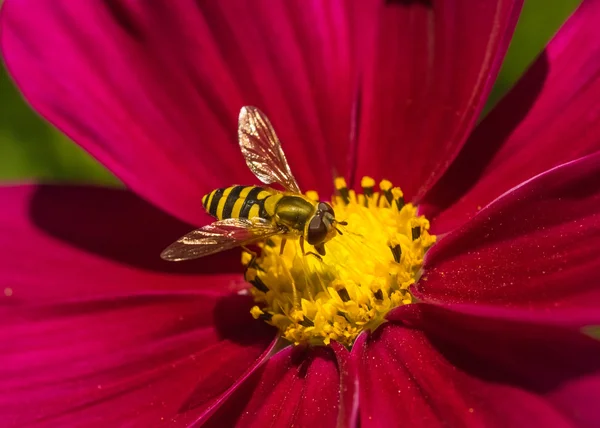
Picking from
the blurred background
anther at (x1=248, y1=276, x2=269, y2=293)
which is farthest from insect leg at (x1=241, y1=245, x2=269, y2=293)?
the blurred background

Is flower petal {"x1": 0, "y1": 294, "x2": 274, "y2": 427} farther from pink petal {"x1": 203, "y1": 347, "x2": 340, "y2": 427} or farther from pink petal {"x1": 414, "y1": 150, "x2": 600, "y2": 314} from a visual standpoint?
pink petal {"x1": 414, "y1": 150, "x2": 600, "y2": 314}

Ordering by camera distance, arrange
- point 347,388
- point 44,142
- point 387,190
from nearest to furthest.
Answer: point 347,388
point 387,190
point 44,142

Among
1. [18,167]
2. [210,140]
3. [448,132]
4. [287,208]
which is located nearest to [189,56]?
[210,140]

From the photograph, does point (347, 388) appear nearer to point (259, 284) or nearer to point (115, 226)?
point (259, 284)

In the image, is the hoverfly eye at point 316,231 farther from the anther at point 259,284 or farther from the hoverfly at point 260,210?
the anther at point 259,284

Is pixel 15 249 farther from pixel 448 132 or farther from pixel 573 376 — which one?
pixel 573 376

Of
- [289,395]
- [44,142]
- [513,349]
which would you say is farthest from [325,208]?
[44,142]
